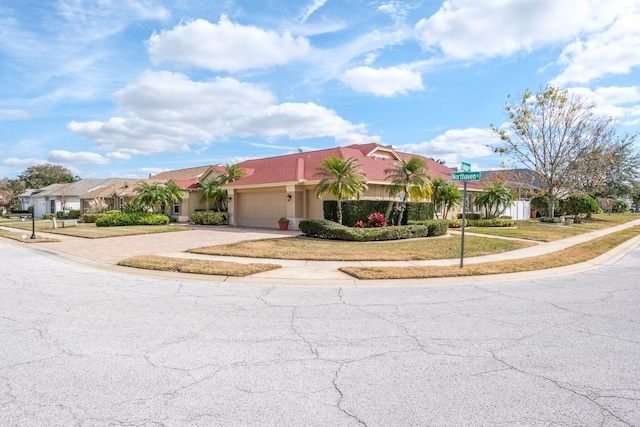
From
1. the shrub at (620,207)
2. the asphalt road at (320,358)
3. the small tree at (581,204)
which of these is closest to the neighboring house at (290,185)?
the small tree at (581,204)

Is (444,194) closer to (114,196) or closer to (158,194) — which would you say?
(158,194)

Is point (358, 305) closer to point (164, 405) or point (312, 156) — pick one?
point (164, 405)

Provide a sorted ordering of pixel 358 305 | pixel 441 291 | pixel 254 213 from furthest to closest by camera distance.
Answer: pixel 254 213 < pixel 441 291 < pixel 358 305

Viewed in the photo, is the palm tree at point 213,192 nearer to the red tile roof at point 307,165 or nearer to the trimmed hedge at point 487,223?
the red tile roof at point 307,165

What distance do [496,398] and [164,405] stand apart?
2932mm

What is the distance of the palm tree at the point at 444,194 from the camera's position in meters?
27.2

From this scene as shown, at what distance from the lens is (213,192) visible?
97.9ft

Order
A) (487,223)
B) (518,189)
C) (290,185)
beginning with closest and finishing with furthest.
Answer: (290,185), (487,223), (518,189)

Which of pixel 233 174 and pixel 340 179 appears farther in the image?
pixel 233 174

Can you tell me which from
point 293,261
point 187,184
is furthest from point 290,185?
point 187,184

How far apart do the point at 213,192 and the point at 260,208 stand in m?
4.53

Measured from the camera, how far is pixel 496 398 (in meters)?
3.73

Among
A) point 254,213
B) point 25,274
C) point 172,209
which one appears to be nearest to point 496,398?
point 25,274

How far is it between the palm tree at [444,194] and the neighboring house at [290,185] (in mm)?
1182
